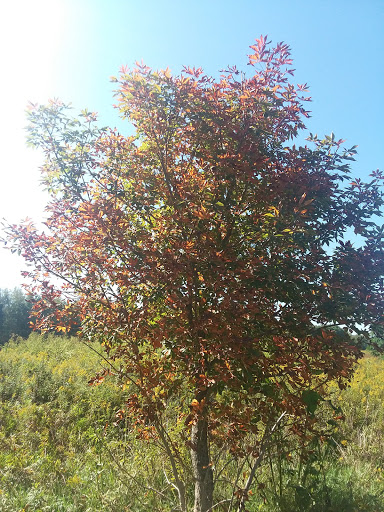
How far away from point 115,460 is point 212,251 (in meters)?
2.25

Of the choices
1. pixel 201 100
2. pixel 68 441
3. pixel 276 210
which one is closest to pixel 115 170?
pixel 201 100

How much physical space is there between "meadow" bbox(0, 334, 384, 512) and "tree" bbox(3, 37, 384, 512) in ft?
1.86

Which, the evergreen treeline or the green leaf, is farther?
the evergreen treeline

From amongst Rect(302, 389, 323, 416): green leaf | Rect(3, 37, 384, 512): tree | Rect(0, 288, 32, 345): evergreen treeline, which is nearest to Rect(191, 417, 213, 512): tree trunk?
Rect(3, 37, 384, 512): tree

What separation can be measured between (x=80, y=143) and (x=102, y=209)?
3.25ft

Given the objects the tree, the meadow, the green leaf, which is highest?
the tree

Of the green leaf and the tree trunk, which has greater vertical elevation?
the green leaf

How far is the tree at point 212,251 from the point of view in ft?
7.77

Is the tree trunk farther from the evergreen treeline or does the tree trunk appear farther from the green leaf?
the evergreen treeline

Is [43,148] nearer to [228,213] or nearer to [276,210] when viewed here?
[228,213]

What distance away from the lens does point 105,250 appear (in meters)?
2.73

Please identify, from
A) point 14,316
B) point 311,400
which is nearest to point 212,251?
point 311,400

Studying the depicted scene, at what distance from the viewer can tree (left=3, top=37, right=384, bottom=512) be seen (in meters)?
2.37

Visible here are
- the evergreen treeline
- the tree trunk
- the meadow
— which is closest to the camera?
the tree trunk
